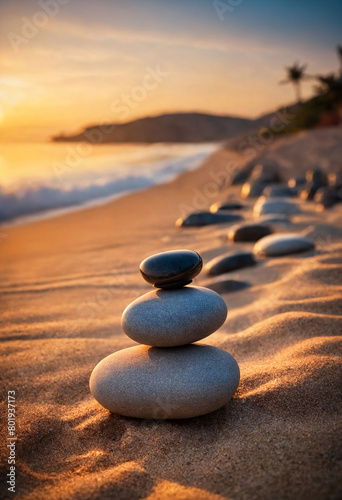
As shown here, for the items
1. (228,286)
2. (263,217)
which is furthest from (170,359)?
(263,217)

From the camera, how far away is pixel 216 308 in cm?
238

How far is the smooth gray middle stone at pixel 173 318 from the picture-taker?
2.27 metres

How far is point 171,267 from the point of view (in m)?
2.33

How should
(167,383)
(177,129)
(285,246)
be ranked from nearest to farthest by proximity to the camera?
(167,383) → (285,246) → (177,129)

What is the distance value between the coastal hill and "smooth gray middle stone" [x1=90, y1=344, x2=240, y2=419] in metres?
46.3

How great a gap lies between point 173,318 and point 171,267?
0.30 metres

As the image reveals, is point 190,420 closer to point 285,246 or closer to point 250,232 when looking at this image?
point 285,246

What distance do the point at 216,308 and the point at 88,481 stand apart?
1.12 m

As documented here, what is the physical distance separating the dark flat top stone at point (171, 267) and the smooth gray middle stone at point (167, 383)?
1.44ft

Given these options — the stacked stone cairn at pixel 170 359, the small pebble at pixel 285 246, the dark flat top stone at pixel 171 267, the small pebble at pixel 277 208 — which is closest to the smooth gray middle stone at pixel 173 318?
the stacked stone cairn at pixel 170 359

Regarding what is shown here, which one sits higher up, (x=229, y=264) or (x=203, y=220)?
(x=203, y=220)

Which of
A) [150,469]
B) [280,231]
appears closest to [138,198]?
[280,231]

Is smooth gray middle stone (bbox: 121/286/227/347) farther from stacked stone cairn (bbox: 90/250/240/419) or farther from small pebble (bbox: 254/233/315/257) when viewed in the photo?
small pebble (bbox: 254/233/315/257)

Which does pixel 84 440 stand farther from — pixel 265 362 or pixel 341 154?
pixel 341 154
